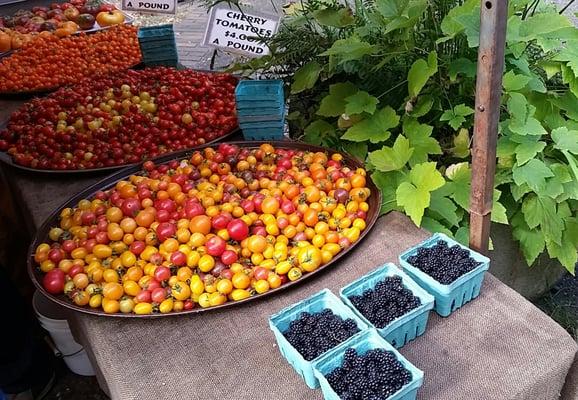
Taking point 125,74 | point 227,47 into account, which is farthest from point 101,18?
point 227,47

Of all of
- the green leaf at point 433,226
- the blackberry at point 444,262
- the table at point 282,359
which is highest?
the blackberry at point 444,262

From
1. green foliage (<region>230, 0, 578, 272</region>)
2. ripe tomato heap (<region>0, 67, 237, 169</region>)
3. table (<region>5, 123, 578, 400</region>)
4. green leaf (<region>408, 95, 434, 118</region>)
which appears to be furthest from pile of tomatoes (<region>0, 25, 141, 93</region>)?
table (<region>5, 123, 578, 400</region>)

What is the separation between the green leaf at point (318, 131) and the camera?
8.80 feet

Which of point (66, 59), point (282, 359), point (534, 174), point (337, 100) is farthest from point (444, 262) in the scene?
point (66, 59)

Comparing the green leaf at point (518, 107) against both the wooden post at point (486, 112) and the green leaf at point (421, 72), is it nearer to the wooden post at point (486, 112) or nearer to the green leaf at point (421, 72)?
the green leaf at point (421, 72)

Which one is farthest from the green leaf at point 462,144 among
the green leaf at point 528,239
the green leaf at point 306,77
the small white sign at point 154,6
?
the small white sign at point 154,6

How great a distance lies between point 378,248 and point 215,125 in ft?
4.35

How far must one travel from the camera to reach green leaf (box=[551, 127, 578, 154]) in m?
2.15

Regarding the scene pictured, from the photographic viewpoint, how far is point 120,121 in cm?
297

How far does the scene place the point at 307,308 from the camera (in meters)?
1.58

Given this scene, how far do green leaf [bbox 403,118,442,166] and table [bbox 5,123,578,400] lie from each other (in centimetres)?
59

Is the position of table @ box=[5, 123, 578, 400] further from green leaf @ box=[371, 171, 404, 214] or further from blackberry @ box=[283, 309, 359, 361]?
green leaf @ box=[371, 171, 404, 214]

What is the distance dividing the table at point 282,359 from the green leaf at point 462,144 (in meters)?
0.70

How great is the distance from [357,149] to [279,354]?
4.01 ft
